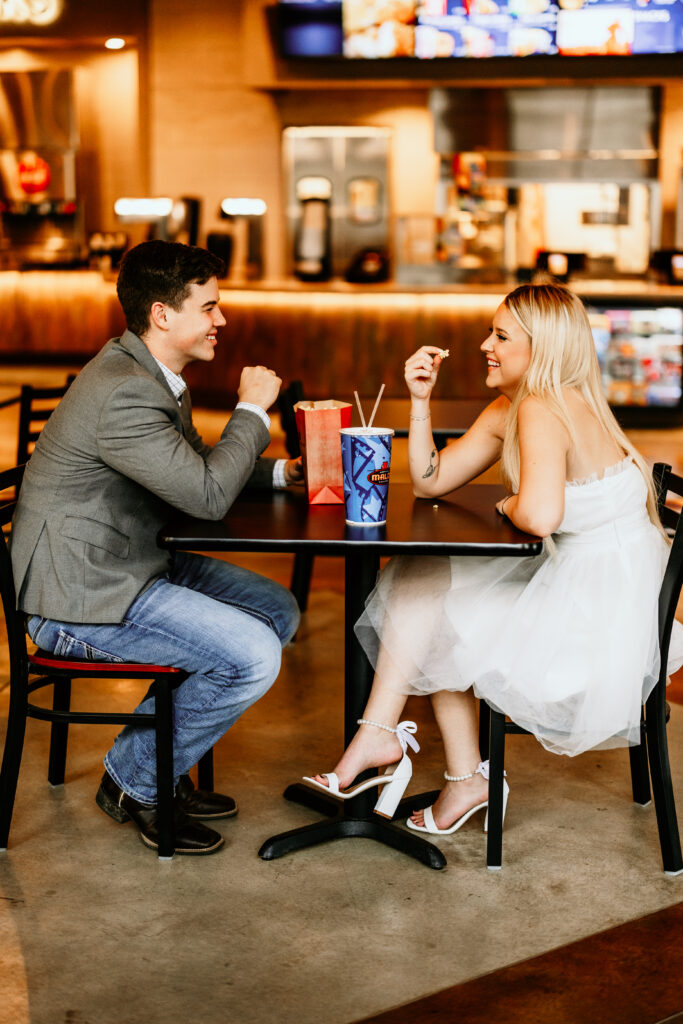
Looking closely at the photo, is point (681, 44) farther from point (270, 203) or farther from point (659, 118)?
point (270, 203)

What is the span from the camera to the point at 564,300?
8.30 ft

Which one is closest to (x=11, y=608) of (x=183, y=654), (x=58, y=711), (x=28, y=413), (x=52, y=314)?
(x=58, y=711)

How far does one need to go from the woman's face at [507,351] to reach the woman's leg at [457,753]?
27.6 inches

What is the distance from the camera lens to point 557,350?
2.51 metres

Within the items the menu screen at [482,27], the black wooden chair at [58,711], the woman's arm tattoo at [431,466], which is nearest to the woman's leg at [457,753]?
the woman's arm tattoo at [431,466]

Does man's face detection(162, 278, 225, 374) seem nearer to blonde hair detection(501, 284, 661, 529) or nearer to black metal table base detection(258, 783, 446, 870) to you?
blonde hair detection(501, 284, 661, 529)

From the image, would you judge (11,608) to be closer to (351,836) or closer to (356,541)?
(356,541)

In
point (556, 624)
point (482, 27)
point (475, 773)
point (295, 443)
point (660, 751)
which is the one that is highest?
point (482, 27)

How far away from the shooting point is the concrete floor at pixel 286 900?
210cm

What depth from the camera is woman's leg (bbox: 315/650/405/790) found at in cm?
257

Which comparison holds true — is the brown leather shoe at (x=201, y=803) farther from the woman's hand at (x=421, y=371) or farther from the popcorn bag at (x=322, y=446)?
Answer: the woman's hand at (x=421, y=371)

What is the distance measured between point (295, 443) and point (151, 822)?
1.72m

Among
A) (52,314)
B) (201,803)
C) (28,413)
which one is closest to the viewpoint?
(201,803)

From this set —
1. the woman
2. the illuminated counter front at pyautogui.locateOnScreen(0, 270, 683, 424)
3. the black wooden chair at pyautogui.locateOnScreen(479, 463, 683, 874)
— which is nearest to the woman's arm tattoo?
the woman
